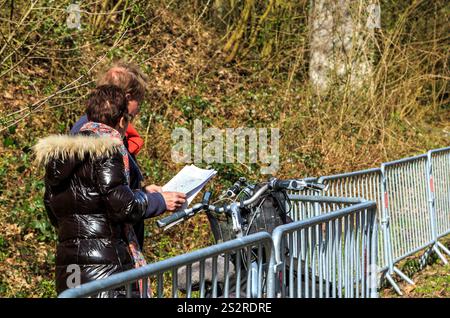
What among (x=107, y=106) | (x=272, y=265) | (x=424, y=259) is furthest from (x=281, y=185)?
(x=424, y=259)

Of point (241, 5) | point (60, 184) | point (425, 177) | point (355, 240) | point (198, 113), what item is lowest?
point (355, 240)

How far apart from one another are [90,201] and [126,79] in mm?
928

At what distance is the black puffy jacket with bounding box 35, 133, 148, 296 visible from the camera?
378 centimetres

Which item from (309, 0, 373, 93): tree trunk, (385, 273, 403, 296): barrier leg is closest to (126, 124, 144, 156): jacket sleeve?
(385, 273, 403, 296): barrier leg

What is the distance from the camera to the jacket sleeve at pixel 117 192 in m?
3.77

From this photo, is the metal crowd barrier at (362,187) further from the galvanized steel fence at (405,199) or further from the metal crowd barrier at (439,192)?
the metal crowd barrier at (439,192)

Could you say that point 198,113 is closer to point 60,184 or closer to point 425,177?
point 425,177

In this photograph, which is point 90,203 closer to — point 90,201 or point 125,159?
point 90,201

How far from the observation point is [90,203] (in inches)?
150

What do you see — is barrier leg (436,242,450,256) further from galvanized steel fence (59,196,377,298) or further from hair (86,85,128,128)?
hair (86,85,128,128)
